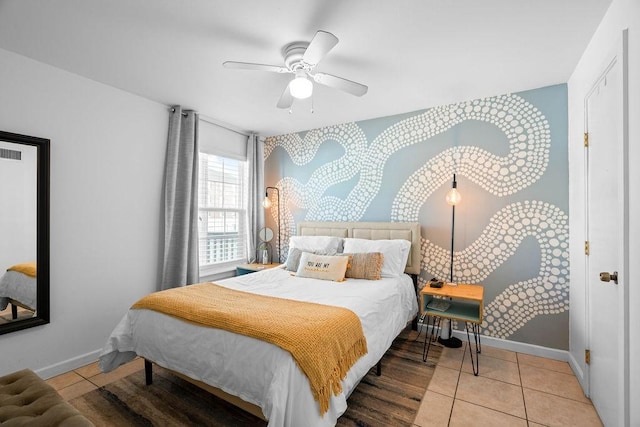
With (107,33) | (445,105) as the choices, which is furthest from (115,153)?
(445,105)

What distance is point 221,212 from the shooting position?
164 inches

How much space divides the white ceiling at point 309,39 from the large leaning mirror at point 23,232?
78 centimetres

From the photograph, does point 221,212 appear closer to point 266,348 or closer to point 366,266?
point 366,266

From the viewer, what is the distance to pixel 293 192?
4441mm

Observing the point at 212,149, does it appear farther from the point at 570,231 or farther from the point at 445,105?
the point at 570,231

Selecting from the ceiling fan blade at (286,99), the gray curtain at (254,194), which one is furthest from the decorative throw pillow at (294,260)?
the ceiling fan blade at (286,99)

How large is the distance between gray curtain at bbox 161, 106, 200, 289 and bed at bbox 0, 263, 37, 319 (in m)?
1.06

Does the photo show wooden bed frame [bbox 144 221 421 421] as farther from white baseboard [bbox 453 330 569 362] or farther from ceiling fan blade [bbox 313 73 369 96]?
ceiling fan blade [bbox 313 73 369 96]

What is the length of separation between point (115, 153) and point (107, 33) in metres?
1.24

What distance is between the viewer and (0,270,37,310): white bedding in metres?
2.29

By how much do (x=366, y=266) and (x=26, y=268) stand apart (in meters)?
2.87

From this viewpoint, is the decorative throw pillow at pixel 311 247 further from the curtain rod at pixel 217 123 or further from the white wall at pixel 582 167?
the white wall at pixel 582 167

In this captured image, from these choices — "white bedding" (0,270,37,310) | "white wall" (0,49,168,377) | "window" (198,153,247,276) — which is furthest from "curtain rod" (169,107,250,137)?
"white bedding" (0,270,37,310)

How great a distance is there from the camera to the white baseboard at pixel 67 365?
245 centimetres
